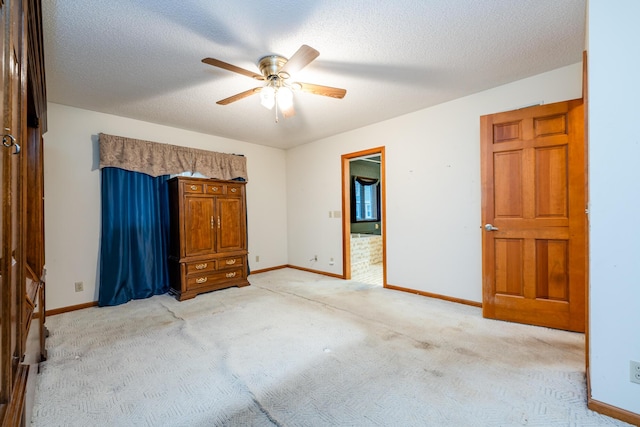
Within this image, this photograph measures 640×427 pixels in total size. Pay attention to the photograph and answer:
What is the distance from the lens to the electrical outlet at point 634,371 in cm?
139

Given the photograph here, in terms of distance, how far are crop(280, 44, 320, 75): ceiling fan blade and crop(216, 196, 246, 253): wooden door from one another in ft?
7.80

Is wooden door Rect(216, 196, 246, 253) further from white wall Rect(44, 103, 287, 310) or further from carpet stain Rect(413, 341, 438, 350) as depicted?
carpet stain Rect(413, 341, 438, 350)

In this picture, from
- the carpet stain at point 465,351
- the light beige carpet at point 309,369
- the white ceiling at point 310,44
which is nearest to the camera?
the light beige carpet at point 309,369

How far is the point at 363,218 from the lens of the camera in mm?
6812

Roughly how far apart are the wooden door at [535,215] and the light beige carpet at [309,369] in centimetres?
25

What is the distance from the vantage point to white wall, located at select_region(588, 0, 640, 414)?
4.62 ft

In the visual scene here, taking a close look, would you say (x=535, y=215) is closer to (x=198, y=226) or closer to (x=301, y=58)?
(x=301, y=58)

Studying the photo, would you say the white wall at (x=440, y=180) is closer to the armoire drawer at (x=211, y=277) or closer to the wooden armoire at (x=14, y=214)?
the armoire drawer at (x=211, y=277)

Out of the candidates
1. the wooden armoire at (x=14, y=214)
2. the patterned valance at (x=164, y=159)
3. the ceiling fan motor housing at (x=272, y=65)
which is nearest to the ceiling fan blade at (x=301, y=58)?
the ceiling fan motor housing at (x=272, y=65)

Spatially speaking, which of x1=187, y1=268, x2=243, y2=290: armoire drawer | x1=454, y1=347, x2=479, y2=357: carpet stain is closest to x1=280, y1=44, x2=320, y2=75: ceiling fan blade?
x1=454, y1=347, x2=479, y2=357: carpet stain

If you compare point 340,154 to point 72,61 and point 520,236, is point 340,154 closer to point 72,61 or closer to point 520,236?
point 520,236

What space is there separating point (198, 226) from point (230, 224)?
46cm

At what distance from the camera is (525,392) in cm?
164

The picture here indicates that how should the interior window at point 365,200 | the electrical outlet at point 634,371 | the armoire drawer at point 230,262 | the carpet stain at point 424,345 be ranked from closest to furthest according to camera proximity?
the electrical outlet at point 634,371 → the carpet stain at point 424,345 → the armoire drawer at point 230,262 → the interior window at point 365,200
